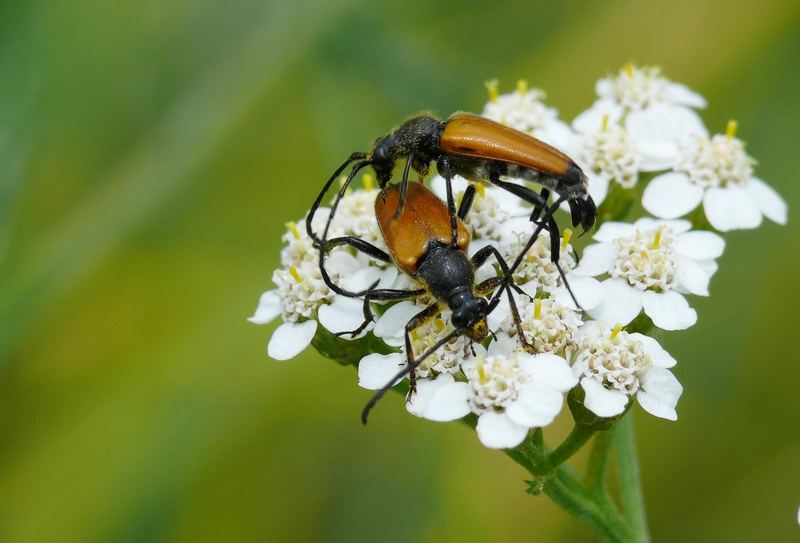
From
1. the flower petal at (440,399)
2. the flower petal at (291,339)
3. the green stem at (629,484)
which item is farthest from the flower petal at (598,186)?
the flower petal at (291,339)

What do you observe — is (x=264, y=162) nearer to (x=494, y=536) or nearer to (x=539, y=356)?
(x=494, y=536)

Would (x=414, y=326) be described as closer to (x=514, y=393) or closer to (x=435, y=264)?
(x=435, y=264)

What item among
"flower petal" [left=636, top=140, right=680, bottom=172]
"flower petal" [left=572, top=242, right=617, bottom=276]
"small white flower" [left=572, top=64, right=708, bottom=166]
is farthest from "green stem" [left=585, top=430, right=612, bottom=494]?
"small white flower" [left=572, top=64, right=708, bottom=166]

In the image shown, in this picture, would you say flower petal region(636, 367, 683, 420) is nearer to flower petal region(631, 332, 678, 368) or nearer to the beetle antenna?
flower petal region(631, 332, 678, 368)

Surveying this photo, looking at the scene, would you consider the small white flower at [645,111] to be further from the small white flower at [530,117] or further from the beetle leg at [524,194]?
the beetle leg at [524,194]

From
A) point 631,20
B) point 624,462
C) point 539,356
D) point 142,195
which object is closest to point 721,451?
point 624,462
